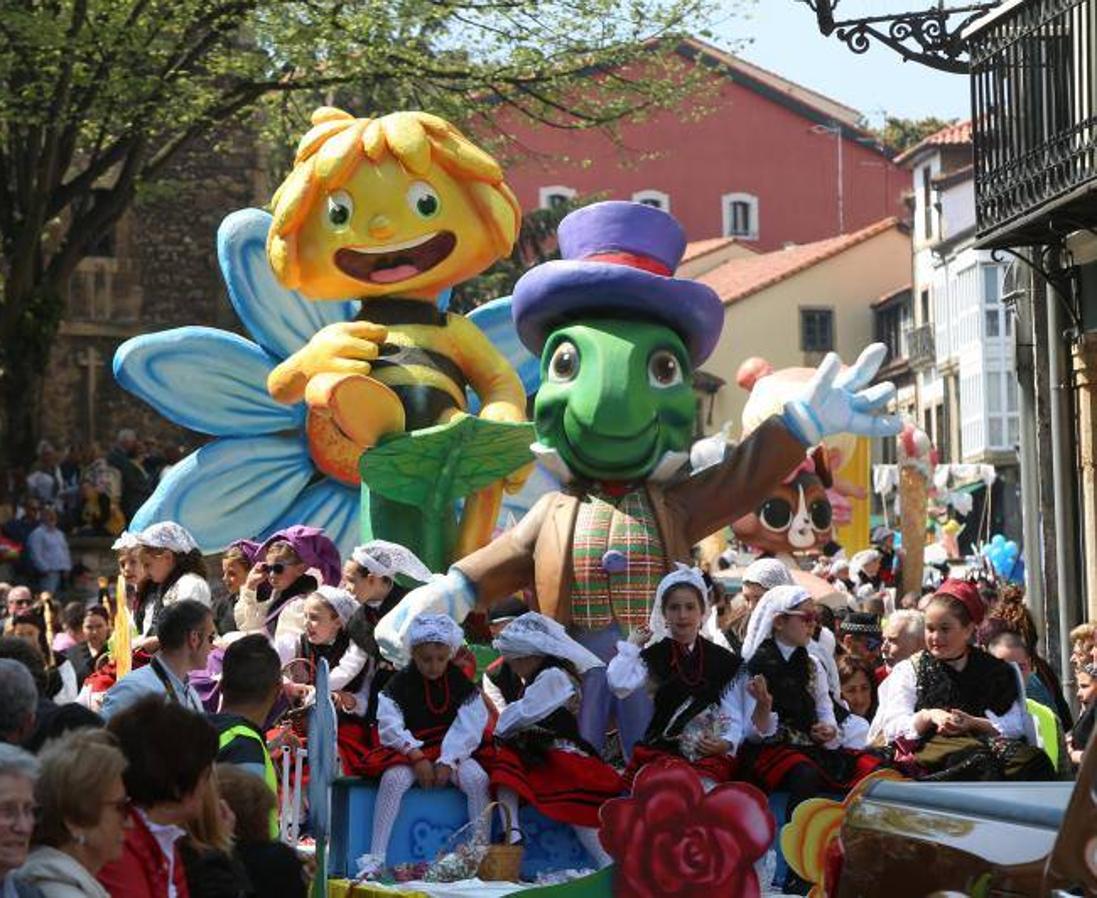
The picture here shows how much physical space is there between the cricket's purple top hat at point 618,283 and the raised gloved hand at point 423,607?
1436 millimetres

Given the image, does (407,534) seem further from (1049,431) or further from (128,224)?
(128,224)

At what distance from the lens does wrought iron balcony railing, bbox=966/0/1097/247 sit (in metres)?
16.7

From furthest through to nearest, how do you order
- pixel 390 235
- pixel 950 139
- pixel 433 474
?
1. pixel 950 139
2. pixel 390 235
3. pixel 433 474

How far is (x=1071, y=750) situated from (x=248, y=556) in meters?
4.87

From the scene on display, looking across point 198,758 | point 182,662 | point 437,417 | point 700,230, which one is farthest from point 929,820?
point 700,230

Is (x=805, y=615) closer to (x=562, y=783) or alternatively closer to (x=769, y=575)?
(x=562, y=783)

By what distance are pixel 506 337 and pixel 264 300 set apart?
1624mm

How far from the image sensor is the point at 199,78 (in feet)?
91.6

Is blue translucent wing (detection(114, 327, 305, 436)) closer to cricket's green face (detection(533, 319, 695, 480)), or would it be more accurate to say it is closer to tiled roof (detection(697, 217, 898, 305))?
cricket's green face (detection(533, 319, 695, 480))

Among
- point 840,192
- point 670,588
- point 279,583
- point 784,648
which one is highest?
point 840,192

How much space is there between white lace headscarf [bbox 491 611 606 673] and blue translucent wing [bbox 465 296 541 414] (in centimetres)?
667

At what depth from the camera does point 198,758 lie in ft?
23.4

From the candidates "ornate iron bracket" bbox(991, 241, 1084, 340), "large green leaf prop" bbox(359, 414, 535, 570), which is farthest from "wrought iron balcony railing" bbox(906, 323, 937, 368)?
"large green leaf prop" bbox(359, 414, 535, 570)

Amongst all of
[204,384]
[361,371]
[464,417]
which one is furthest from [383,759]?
[204,384]
